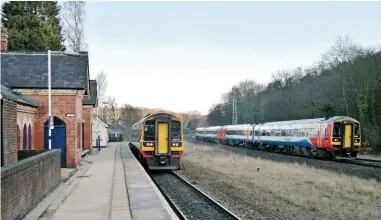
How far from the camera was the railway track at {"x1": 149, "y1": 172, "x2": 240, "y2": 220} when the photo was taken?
1062 centimetres

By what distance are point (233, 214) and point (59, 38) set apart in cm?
3783

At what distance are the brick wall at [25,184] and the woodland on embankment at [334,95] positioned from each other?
27.4 m

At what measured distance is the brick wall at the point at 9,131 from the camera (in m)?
9.05

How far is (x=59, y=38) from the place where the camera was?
44.0 m

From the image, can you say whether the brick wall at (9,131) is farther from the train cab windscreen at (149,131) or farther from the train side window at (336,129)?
the train side window at (336,129)

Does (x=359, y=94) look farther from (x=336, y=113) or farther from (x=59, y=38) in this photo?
(x=59, y=38)

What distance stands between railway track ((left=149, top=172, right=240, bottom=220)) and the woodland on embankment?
21532 mm

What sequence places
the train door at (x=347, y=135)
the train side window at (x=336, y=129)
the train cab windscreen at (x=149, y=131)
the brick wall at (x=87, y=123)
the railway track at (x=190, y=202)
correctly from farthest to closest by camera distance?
the brick wall at (x=87, y=123) < the train door at (x=347, y=135) < the train side window at (x=336, y=129) < the train cab windscreen at (x=149, y=131) < the railway track at (x=190, y=202)

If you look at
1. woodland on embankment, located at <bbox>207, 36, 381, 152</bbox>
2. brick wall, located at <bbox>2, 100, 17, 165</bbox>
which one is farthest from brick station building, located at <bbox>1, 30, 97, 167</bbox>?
woodland on embankment, located at <bbox>207, 36, 381, 152</bbox>

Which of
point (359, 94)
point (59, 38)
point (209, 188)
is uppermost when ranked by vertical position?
point (59, 38)

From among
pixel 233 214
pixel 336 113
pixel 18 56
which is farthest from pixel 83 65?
pixel 336 113

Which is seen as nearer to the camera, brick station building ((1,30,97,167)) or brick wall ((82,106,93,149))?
brick station building ((1,30,97,167))

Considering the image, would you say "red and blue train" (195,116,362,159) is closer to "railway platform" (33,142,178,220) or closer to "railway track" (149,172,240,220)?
"railway track" (149,172,240,220)

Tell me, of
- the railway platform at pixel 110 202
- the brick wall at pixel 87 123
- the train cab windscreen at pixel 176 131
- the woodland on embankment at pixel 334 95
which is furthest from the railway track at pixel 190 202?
the woodland on embankment at pixel 334 95
